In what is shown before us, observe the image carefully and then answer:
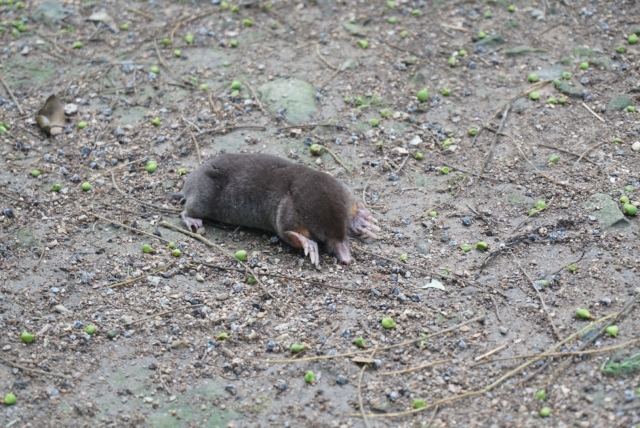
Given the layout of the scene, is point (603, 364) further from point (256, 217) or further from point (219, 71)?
point (219, 71)

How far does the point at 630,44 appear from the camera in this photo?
852 centimetres

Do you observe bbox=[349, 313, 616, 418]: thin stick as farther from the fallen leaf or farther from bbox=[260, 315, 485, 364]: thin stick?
the fallen leaf

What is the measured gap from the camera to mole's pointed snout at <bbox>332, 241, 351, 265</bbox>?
6.27 metres

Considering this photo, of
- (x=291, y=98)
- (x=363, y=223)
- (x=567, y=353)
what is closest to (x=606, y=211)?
(x=567, y=353)

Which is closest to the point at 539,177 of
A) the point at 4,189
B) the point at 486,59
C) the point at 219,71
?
the point at 486,59

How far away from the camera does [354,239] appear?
6551 mm

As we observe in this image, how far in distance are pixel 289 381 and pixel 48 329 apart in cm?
189

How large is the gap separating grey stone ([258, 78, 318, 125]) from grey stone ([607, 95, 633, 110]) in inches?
120

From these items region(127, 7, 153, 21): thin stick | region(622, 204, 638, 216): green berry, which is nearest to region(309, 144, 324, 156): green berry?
region(622, 204, 638, 216): green berry

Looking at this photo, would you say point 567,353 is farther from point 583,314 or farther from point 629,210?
point 629,210

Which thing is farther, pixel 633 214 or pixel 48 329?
pixel 633 214

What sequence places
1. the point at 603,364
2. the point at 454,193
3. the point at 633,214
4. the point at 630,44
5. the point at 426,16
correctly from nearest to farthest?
the point at 603,364, the point at 633,214, the point at 454,193, the point at 630,44, the point at 426,16

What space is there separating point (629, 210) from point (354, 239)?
90.7 inches

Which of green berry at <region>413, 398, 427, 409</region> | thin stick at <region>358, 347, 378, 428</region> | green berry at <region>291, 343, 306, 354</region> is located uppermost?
green berry at <region>413, 398, 427, 409</region>
